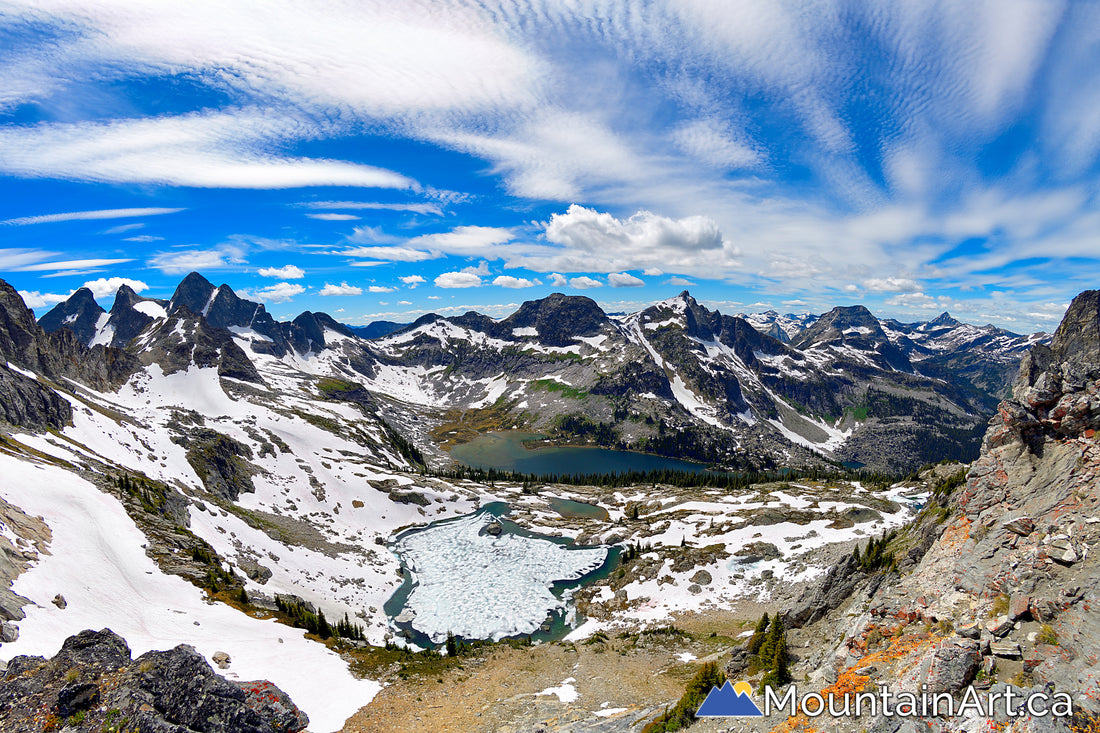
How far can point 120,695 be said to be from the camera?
56.7 ft

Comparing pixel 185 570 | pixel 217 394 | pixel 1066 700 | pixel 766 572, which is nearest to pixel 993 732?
pixel 1066 700

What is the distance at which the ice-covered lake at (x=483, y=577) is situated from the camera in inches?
2238

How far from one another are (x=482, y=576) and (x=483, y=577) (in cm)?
44

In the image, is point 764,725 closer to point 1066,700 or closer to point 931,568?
point 1066,700

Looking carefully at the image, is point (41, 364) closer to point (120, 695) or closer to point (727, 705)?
point (120, 695)

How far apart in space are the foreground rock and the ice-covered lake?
124 ft

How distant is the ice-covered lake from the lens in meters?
56.8

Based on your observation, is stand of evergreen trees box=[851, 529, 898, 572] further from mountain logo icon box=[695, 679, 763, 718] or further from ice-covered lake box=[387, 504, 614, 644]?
ice-covered lake box=[387, 504, 614, 644]

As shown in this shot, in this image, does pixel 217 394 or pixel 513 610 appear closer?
pixel 513 610

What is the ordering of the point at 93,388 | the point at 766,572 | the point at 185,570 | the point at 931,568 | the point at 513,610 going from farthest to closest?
the point at 93,388, the point at 513,610, the point at 766,572, the point at 185,570, the point at 931,568

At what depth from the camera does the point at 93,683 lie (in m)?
17.3

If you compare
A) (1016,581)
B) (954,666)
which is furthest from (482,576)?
(1016,581)

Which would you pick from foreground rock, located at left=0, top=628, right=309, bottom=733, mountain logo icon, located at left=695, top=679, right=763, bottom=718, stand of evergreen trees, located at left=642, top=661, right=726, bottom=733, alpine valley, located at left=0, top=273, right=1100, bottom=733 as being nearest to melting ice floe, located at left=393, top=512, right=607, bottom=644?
alpine valley, located at left=0, top=273, right=1100, bottom=733

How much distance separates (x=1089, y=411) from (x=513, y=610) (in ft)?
195
